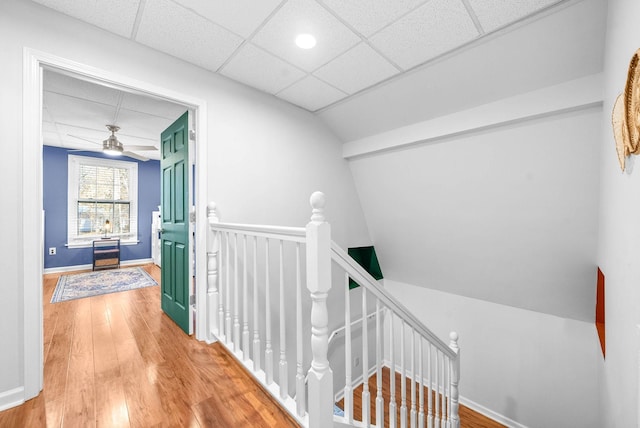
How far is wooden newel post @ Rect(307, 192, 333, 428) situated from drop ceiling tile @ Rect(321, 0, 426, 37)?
1197 millimetres

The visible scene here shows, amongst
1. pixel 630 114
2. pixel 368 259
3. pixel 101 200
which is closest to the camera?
pixel 630 114

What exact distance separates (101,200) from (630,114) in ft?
24.0

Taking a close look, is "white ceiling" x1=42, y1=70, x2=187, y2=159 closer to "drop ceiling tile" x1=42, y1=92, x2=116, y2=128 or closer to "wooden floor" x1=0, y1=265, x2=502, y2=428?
"drop ceiling tile" x1=42, y1=92, x2=116, y2=128

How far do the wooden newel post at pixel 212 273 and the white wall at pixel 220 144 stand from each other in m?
0.14

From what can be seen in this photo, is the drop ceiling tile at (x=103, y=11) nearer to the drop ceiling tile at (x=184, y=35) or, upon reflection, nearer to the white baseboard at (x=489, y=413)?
the drop ceiling tile at (x=184, y=35)

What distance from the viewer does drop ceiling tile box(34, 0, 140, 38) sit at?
5.02 ft

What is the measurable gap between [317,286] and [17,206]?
1.75 metres

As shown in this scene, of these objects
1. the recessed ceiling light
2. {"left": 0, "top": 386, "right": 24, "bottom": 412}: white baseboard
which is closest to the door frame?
{"left": 0, "top": 386, "right": 24, "bottom": 412}: white baseboard

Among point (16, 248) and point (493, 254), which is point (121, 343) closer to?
point (16, 248)

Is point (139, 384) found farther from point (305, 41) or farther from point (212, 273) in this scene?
point (305, 41)

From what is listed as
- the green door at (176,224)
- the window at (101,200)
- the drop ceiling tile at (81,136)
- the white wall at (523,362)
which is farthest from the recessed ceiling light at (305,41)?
the window at (101,200)

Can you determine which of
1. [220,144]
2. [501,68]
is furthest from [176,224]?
[501,68]

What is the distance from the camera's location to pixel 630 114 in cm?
103

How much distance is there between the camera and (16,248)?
1459 millimetres
